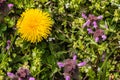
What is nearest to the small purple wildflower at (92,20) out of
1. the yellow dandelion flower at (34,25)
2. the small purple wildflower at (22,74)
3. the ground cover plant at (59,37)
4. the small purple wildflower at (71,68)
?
the ground cover plant at (59,37)

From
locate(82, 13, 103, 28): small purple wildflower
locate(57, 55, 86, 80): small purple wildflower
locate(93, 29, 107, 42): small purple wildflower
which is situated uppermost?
locate(82, 13, 103, 28): small purple wildflower

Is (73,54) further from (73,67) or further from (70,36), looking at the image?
(73,67)

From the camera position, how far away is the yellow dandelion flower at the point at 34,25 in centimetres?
305

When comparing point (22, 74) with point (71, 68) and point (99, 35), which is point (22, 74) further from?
point (99, 35)

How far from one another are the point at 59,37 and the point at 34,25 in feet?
1.08

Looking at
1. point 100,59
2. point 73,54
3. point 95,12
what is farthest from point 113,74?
point 95,12

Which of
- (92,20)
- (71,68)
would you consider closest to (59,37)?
(92,20)

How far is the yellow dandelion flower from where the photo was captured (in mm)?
3055

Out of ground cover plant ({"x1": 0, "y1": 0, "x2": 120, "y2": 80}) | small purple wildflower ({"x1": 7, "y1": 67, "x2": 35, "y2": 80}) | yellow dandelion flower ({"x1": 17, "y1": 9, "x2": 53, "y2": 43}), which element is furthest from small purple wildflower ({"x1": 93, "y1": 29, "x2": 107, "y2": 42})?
small purple wildflower ({"x1": 7, "y1": 67, "x2": 35, "y2": 80})

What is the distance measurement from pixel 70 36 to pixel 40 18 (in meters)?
0.37

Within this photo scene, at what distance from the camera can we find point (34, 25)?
120 inches

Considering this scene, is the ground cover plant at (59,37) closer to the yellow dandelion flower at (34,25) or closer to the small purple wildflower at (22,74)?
the yellow dandelion flower at (34,25)

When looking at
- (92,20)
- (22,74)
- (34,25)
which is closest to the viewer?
(22,74)

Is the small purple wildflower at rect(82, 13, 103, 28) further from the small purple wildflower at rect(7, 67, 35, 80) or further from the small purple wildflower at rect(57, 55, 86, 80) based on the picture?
the small purple wildflower at rect(7, 67, 35, 80)
